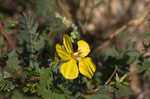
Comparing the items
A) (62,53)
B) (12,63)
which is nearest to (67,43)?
(62,53)

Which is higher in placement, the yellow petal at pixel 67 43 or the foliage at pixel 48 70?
the yellow petal at pixel 67 43

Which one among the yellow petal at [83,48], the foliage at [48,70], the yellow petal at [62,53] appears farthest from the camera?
the yellow petal at [83,48]

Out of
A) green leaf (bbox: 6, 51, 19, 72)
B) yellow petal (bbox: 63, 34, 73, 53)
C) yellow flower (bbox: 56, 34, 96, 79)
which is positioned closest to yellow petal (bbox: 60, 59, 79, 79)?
yellow flower (bbox: 56, 34, 96, 79)

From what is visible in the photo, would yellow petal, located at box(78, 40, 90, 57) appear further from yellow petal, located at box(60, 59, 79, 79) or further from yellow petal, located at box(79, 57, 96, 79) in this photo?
yellow petal, located at box(60, 59, 79, 79)

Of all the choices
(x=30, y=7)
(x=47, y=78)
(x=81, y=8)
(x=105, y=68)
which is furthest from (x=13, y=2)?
(x=47, y=78)

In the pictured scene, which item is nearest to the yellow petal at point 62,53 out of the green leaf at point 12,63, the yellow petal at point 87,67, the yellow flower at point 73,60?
the yellow flower at point 73,60

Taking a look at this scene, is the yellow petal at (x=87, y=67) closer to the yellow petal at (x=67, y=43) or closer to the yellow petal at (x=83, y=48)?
the yellow petal at (x=83, y=48)

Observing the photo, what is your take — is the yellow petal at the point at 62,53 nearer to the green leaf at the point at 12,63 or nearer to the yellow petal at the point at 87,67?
the yellow petal at the point at 87,67

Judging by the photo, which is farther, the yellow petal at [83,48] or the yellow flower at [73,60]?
the yellow petal at [83,48]

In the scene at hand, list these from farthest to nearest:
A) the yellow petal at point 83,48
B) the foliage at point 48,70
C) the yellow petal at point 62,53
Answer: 1. the yellow petal at point 83,48
2. the foliage at point 48,70
3. the yellow petal at point 62,53

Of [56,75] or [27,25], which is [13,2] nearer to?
[27,25]
